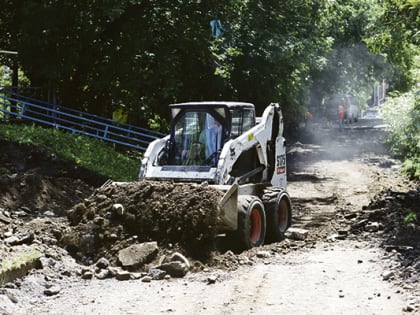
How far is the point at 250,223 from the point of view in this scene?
42.4 ft

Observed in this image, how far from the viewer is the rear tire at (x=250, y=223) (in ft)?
Answer: 40.7

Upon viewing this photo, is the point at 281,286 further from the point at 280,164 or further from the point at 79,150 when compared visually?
the point at 79,150

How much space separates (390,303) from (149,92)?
15477mm

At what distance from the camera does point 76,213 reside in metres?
12.7

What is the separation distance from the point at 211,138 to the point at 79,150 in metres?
8.28

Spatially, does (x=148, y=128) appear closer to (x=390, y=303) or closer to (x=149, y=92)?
(x=149, y=92)

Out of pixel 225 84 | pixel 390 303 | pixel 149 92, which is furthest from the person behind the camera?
pixel 225 84

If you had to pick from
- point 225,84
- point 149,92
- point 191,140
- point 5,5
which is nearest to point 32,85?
point 5,5

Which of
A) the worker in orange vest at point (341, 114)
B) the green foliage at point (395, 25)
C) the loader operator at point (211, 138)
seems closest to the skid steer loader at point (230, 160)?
the loader operator at point (211, 138)

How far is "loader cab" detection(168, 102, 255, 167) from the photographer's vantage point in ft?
44.6

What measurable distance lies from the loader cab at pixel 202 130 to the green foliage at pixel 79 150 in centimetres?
607

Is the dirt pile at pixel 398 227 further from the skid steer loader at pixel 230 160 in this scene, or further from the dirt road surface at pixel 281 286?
the skid steer loader at pixel 230 160

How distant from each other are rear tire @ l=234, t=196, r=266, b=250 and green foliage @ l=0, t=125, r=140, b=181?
24.3ft

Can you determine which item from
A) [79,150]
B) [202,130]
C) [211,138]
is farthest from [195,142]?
[79,150]
